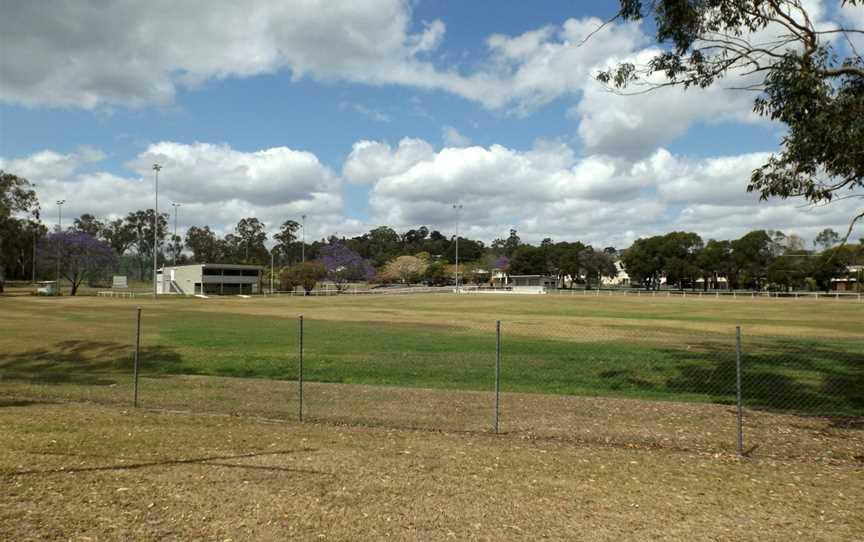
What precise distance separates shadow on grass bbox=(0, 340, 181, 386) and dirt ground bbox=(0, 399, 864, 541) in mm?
7597

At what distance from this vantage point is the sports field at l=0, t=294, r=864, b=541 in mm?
5809

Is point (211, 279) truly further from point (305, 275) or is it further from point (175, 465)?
point (175, 465)

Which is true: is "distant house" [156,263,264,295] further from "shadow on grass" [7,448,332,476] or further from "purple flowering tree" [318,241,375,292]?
"shadow on grass" [7,448,332,476]

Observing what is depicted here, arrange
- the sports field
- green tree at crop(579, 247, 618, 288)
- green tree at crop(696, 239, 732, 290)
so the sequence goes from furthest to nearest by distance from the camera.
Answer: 1. green tree at crop(579, 247, 618, 288)
2. green tree at crop(696, 239, 732, 290)
3. the sports field

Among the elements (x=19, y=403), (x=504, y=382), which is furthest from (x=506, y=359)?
(x=19, y=403)

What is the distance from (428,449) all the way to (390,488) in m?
1.95

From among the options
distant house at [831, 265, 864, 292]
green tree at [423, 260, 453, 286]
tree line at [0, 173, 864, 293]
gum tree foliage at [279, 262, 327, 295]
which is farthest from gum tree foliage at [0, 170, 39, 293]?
distant house at [831, 265, 864, 292]

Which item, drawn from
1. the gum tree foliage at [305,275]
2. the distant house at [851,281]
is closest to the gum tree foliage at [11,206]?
the gum tree foliage at [305,275]

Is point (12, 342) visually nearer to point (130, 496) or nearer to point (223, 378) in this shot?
point (223, 378)

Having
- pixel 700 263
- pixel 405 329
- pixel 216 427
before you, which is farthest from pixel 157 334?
pixel 700 263

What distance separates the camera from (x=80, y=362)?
65.3 ft

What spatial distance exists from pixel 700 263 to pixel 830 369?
377ft

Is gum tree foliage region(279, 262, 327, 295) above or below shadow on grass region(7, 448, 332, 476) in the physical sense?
above

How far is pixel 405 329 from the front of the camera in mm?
32812
